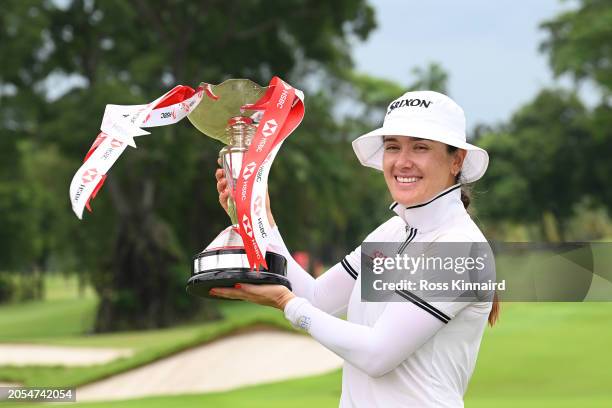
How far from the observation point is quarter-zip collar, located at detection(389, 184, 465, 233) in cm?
276

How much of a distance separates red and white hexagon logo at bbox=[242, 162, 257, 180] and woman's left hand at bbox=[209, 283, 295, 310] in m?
0.35

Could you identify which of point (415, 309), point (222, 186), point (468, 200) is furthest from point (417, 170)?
point (222, 186)

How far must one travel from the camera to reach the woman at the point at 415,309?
257 cm

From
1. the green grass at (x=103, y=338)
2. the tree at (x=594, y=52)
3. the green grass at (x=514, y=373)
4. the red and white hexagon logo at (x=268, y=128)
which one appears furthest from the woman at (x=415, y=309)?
the tree at (x=594, y=52)

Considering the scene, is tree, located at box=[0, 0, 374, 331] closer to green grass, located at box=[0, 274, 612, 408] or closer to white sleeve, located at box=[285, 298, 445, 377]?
green grass, located at box=[0, 274, 612, 408]

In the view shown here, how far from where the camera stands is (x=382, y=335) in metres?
2.56

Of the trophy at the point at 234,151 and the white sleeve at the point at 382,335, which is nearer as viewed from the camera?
the white sleeve at the point at 382,335

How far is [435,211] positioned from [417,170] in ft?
0.47

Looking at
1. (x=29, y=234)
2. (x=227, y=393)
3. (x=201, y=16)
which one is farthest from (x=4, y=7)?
(x=29, y=234)

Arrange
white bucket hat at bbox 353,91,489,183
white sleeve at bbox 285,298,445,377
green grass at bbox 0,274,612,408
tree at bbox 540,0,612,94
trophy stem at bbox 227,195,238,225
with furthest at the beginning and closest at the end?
tree at bbox 540,0,612,94
green grass at bbox 0,274,612,408
trophy stem at bbox 227,195,238,225
white bucket hat at bbox 353,91,489,183
white sleeve at bbox 285,298,445,377

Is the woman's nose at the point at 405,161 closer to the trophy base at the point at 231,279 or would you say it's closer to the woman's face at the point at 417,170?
the woman's face at the point at 417,170

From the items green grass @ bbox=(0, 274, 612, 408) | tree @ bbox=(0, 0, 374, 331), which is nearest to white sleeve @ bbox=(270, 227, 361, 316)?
green grass @ bbox=(0, 274, 612, 408)

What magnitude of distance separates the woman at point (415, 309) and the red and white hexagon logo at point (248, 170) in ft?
1.18

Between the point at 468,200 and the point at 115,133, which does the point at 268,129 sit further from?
the point at 468,200
